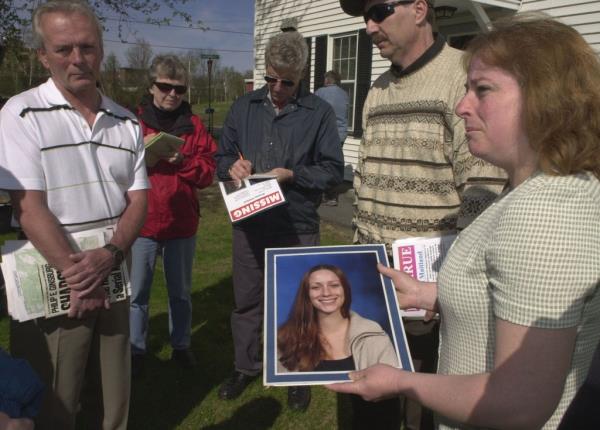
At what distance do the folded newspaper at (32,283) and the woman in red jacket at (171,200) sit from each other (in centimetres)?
127

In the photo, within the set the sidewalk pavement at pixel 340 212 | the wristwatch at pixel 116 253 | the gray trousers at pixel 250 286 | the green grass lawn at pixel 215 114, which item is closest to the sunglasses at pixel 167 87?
the gray trousers at pixel 250 286

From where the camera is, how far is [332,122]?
9.91ft

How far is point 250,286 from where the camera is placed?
10.3 ft

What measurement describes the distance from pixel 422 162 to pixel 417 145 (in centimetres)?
8

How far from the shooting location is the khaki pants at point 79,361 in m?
1.94

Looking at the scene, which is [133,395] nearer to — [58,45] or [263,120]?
[263,120]

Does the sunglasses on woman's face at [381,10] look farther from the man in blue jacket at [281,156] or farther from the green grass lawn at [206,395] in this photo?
the green grass lawn at [206,395]

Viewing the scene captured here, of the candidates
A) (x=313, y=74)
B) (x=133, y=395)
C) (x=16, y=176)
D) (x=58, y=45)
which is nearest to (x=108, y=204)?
(x=16, y=176)

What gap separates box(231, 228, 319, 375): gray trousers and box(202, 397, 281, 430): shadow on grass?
0.22 metres

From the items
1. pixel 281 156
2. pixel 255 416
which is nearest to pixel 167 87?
pixel 281 156

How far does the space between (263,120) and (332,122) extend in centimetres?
45

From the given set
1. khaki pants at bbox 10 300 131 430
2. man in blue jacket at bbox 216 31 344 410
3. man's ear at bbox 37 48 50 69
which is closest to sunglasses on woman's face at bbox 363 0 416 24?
man in blue jacket at bbox 216 31 344 410

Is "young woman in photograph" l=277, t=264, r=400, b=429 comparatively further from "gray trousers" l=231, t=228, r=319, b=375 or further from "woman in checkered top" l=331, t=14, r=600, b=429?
"gray trousers" l=231, t=228, r=319, b=375

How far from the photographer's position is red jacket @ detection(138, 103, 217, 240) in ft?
10.5
